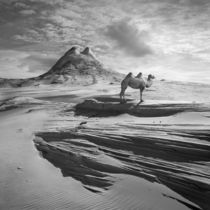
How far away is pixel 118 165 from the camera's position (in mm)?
7305

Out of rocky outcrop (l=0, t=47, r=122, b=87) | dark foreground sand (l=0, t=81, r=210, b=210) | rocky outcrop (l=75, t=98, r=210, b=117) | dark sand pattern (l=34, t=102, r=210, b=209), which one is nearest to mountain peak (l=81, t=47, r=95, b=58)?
rocky outcrop (l=0, t=47, r=122, b=87)

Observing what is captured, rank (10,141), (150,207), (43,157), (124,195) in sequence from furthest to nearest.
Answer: (10,141), (43,157), (124,195), (150,207)

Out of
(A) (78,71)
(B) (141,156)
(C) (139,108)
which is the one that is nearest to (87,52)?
(A) (78,71)

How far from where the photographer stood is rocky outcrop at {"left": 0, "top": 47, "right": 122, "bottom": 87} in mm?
40469

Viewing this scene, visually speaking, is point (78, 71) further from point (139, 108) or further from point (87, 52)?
point (139, 108)

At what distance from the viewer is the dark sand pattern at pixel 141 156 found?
19.7ft

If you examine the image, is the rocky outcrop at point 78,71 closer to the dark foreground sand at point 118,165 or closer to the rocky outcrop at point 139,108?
the rocky outcrop at point 139,108

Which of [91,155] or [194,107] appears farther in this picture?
[194,107]

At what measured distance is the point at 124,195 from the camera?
6242mm

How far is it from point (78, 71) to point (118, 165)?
125 feet

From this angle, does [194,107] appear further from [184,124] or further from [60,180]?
[60,180]

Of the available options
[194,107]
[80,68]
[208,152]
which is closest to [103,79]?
[80,68]

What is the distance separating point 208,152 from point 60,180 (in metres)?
4.70

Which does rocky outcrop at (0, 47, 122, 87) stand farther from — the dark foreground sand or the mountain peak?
the dark foreground sand
